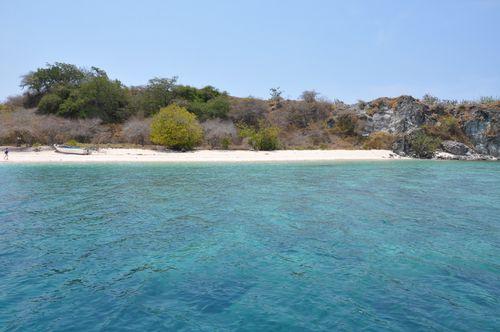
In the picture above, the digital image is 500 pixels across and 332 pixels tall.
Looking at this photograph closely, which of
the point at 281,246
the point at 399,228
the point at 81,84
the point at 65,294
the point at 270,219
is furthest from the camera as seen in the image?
the point at 81,84

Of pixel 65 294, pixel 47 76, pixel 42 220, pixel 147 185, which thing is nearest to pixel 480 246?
pixel 65 294

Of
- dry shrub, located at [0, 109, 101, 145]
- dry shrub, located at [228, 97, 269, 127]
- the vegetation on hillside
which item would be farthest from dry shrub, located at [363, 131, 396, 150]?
dry shrub, located at [0, 109, 101, 145]

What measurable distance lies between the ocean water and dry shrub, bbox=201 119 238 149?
2920 cm

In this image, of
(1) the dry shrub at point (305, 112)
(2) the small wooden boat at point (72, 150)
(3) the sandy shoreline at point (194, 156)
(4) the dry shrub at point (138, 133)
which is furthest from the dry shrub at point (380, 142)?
(2) the small wooden boat at point (72, 150)

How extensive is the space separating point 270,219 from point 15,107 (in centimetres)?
6127

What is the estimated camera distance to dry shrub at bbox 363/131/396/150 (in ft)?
181

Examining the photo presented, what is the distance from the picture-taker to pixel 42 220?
538 inches

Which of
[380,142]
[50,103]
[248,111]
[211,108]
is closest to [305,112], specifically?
[248,111]

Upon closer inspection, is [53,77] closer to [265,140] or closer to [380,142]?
[265,140]

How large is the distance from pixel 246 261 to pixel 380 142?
50.6 m

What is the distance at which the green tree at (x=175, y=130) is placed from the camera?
44.5 m

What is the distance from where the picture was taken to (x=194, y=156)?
137 feet

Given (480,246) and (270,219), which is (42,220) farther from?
(480,246)

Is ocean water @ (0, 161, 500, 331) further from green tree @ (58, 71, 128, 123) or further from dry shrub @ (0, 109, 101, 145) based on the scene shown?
green tree @ (58, 71, 128, 123)
